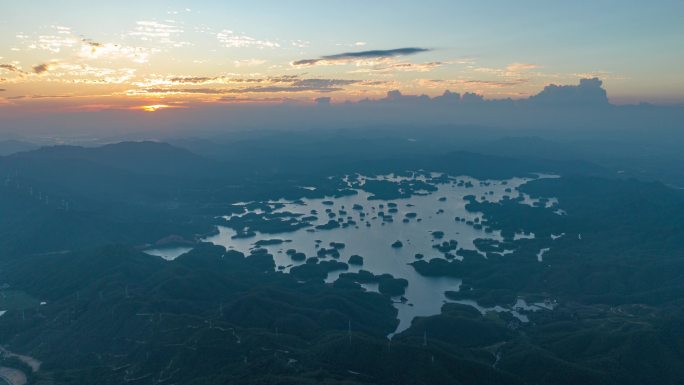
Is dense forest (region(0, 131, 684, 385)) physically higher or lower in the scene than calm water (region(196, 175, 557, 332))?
higher

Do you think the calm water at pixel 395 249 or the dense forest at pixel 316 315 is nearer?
the dense forest at pixel 316 315

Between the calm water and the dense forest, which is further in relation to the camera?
the calm water

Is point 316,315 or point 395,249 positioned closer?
point 316,315

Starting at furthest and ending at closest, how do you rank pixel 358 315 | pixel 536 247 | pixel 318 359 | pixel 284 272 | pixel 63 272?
1. pixel 536 247
2. pixel 284 272
3. pixel 63 272
4. pixel 358 315
5. pixel 318 359

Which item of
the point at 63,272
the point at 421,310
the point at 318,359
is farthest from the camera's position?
the point at 63,272

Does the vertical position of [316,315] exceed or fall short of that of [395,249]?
it exceeds it

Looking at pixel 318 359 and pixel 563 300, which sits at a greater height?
pixel 318 359

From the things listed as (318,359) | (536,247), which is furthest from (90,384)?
(536,247)

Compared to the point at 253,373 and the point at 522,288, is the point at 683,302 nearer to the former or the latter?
the point at 522,288

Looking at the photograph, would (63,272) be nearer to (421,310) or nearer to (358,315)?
(358,315)

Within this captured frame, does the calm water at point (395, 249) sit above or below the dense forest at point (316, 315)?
below

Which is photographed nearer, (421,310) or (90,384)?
(90,384)
